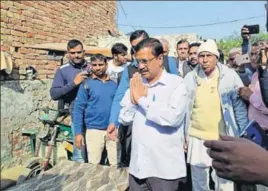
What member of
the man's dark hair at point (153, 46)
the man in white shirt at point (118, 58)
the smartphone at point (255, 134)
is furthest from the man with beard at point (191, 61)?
the smartphone at point (255, 134)

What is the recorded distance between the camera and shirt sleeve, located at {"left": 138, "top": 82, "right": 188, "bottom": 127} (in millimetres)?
2471

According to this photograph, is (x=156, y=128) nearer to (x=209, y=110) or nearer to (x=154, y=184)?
(x=154, y=184)

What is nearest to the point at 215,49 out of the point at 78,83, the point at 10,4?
the point at 78,83

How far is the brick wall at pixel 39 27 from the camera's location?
20.3 ft

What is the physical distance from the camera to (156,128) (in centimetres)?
259

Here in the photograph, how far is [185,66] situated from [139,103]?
2.05 m

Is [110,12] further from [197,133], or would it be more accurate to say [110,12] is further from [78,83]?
[197,133]

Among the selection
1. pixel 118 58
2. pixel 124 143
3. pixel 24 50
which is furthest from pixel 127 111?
pixel 24 50

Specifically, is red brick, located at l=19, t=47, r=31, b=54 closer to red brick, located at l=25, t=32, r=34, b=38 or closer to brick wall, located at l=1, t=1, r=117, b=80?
brick wall, located at l=1, t=1, r=117, b=80

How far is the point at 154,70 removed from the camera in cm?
268

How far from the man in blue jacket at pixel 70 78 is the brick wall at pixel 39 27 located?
2.00m

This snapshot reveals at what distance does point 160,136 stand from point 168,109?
0.69 ft

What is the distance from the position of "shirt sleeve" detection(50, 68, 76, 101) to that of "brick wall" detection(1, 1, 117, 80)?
1989 millimetres

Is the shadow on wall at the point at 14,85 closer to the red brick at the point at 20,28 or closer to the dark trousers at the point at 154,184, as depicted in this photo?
the red brick at the point at 20,28
